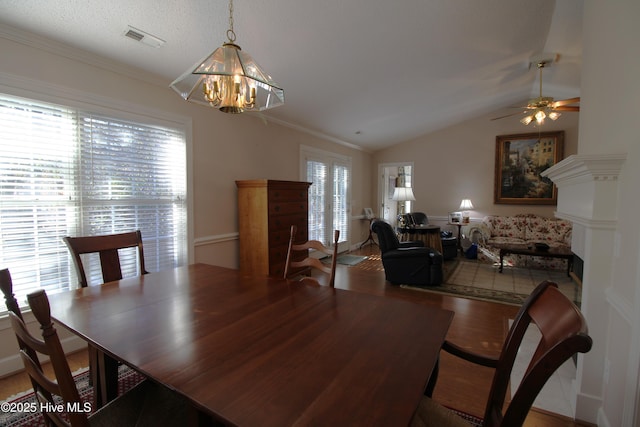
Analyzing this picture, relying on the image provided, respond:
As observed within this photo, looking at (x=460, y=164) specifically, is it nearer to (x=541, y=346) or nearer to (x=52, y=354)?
(x=541, y=346)

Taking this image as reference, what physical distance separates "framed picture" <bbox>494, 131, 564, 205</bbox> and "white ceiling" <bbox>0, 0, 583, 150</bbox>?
4.40 ft

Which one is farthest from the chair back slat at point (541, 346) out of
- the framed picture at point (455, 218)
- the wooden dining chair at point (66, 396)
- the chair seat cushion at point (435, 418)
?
the framed picture at point (455, 218)

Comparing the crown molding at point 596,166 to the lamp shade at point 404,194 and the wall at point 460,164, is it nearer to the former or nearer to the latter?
the lamp shade at point 404,194

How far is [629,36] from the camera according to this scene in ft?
4.55

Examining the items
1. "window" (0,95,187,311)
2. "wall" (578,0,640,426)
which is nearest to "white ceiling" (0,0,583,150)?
"window" (0,95,187,311)

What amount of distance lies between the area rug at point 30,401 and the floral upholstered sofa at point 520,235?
18.4 feet

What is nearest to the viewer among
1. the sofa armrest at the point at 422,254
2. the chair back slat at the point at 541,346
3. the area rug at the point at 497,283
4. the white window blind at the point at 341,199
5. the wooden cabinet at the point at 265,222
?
the chair back slat at the point at 541,346

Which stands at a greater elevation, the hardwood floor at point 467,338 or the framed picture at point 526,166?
the framed picture at point 526,166

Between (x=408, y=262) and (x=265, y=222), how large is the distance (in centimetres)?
209

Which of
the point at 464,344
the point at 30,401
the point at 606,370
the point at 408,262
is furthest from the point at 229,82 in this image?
the point at 408,262

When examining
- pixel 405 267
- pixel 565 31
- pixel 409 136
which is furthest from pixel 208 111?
pixel 409 136

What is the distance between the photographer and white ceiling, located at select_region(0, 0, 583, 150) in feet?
6.70

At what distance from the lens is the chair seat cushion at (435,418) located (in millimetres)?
1041

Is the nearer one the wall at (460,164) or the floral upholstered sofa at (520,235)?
the floral upholstered sofa at (520,235)
